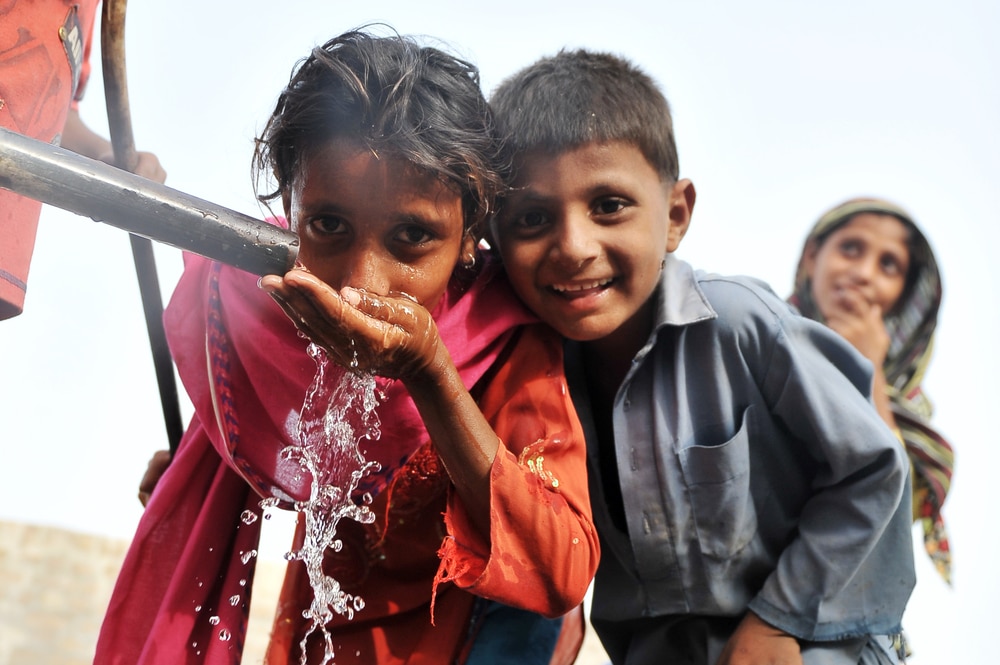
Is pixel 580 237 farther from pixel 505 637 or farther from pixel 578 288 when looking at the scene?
pixel 505 637

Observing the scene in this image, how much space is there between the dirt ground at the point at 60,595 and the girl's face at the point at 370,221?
6.18m

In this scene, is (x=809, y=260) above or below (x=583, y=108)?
below

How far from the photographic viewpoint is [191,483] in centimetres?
216

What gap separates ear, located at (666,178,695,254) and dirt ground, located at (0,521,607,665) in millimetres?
5766

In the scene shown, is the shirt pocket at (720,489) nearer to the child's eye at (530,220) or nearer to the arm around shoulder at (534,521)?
the arm around shoulder at (534,521)

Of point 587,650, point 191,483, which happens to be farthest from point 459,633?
point 587,650

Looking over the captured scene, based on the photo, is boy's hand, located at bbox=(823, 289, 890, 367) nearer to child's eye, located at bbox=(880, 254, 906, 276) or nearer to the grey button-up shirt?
child's eye, located at bbox=(880, 254, 906, 276)

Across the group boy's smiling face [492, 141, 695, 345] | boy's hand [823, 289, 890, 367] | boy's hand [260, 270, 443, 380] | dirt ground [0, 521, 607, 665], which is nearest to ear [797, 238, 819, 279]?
boy's hand [823, 289, 890, 367]

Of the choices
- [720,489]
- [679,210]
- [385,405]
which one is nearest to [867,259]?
[679,210]

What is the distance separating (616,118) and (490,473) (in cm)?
86

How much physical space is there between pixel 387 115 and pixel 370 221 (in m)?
0.19

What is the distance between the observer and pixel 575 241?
1964 mm

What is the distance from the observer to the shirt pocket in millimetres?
2119

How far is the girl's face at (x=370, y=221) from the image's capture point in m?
1.68
